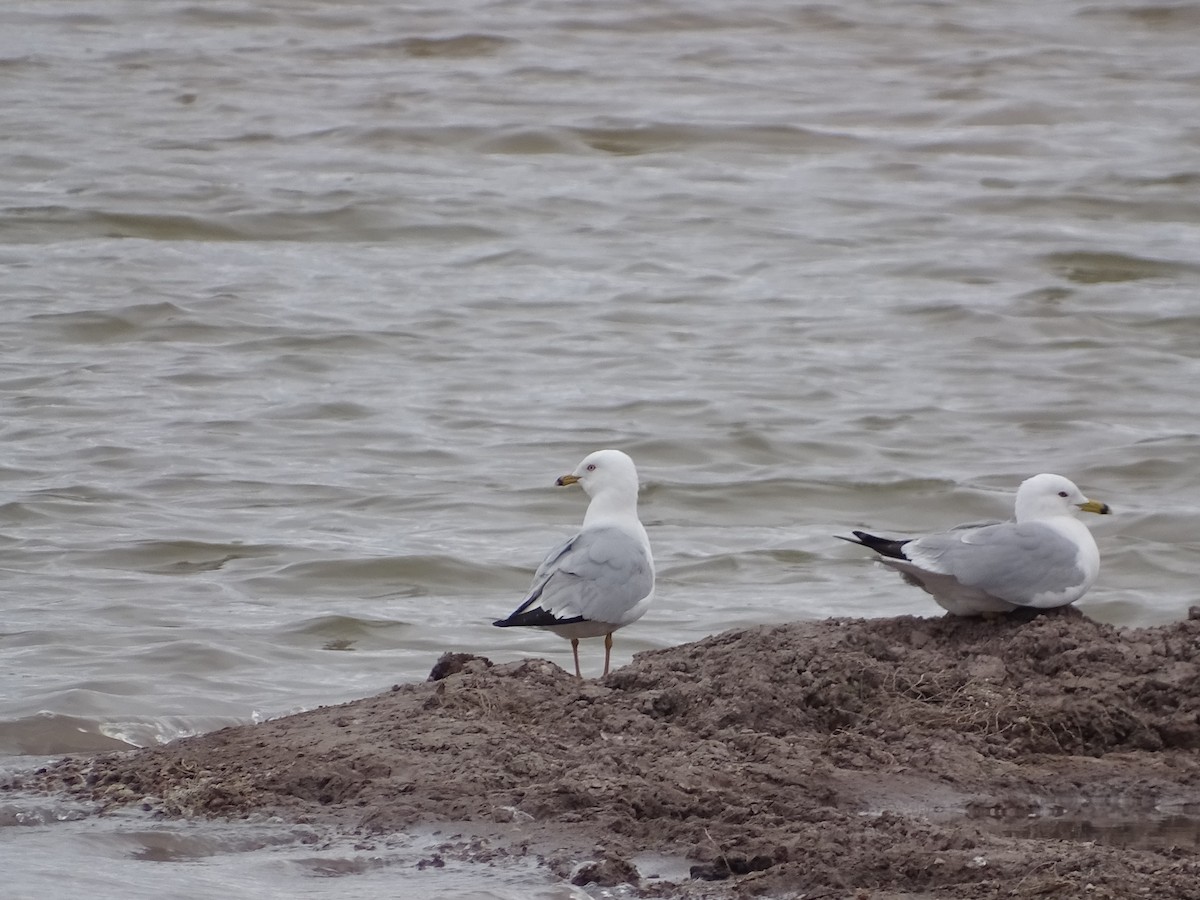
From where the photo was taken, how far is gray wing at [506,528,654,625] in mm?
5773

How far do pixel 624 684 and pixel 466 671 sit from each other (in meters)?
0.46

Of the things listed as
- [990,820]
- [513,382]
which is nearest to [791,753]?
[990,820]

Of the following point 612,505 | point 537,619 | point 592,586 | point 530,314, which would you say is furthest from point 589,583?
point 530,314

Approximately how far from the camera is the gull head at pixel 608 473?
6.46 metres

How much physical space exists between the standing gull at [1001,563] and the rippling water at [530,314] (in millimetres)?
1963

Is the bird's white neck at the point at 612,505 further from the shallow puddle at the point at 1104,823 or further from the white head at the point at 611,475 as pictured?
the shallow puddle at the point at 1104,823

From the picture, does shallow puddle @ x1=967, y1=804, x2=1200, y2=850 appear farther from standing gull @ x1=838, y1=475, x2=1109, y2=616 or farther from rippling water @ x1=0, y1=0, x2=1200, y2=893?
rippling water @ x1=0, y1=0, x2=1200, y2=893

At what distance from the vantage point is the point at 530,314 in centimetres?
1362

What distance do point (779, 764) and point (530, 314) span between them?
29.6ft

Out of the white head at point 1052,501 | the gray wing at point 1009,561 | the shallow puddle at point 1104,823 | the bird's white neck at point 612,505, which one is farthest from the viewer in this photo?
the bird's white neck at point 612,505

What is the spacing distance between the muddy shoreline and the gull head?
→ 2.91 feet

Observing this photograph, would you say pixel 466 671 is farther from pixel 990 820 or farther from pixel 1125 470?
pixel 1125 470

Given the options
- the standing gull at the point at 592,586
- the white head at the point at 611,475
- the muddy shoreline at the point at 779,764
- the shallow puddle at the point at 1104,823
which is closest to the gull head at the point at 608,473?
the white head at the point at 611,475

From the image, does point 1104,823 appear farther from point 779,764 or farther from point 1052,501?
point 1052,501
